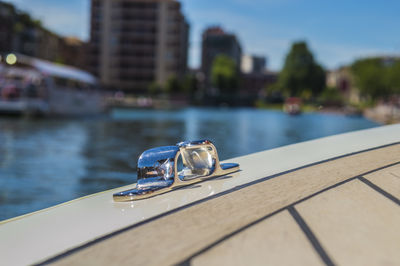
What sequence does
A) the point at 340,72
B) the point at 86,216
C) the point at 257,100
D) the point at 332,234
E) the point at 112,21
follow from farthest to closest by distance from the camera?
the point at 340,72 < the point at 257,100 < the point at 112,21 < the point at 86,216 < the point at 332,234

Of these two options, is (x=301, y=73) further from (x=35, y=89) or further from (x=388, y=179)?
(x=388, y=179)

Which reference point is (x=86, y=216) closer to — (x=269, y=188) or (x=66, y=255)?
(x=66, y=255)

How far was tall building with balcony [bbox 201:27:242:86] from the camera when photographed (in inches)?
4375

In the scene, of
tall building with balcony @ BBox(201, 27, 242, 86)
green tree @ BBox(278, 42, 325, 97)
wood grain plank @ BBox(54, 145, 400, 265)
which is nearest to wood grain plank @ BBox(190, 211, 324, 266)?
wood grain plank @ BBox(54, 145, 400, 265)

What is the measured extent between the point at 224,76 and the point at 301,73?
1711 cm

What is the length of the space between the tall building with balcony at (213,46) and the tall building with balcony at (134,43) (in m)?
29.9

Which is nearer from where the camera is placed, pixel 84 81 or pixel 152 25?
pixel 84 81

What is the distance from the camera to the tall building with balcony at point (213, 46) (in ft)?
365

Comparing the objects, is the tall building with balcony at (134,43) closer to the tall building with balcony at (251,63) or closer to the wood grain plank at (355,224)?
the tall building with balcony at (251,63)

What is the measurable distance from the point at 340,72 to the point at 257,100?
5375 centimetres

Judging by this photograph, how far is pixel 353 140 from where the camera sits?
414 centimetres

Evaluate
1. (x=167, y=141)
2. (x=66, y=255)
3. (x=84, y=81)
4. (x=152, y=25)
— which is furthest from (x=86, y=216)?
(x=152, y=25)

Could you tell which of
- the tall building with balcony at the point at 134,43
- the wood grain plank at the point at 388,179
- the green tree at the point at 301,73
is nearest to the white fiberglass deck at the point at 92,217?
the wood grain plank at the point at 388,179

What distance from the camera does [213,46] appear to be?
112 metres
